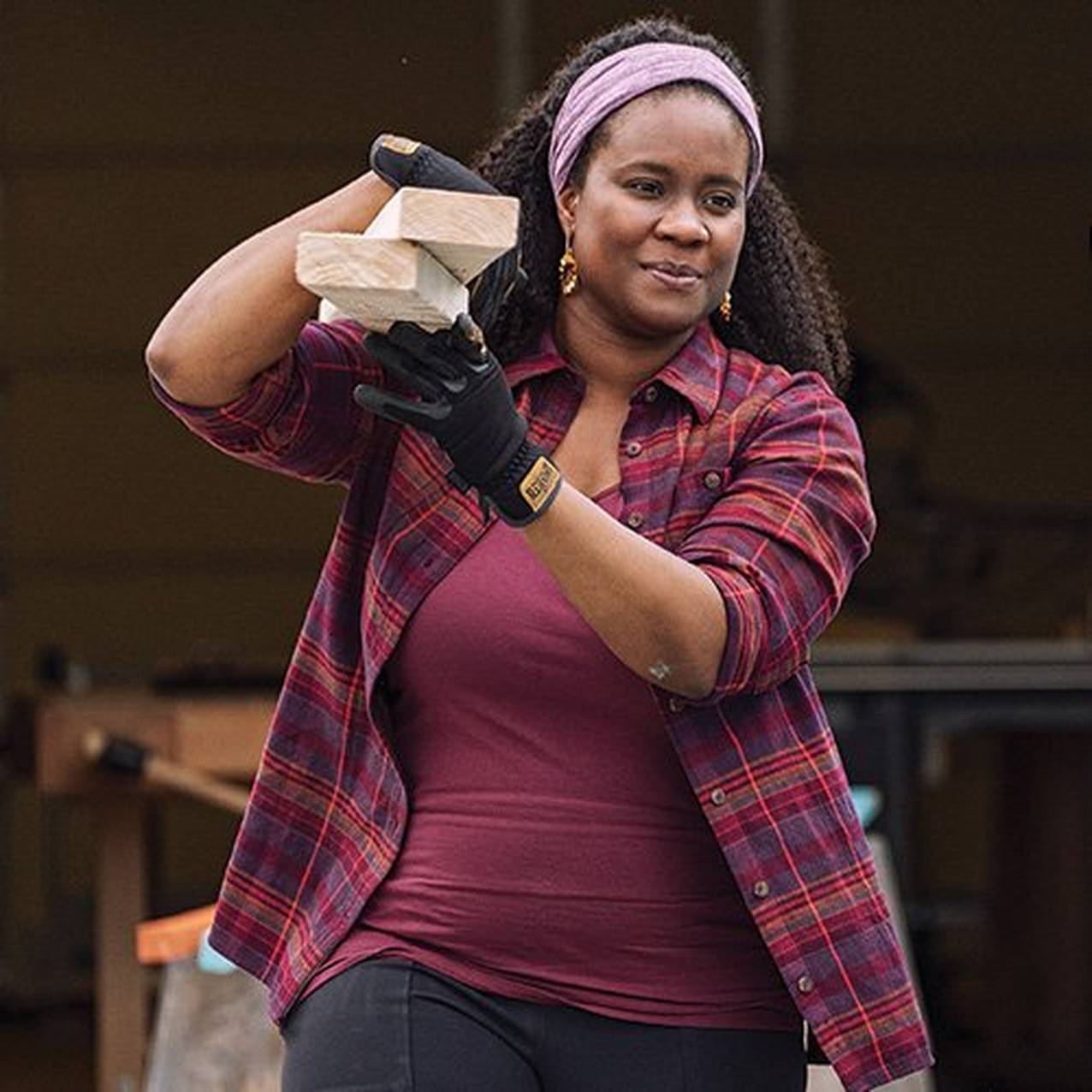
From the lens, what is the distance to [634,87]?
7.65ft

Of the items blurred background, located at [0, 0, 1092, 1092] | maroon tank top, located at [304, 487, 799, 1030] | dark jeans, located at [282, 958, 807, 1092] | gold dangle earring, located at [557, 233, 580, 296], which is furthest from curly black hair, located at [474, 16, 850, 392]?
blurred background, located at [0, 0, 1092, 1092]

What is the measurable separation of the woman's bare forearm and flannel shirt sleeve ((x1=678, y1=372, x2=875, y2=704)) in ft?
1.20

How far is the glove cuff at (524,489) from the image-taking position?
2109 mm

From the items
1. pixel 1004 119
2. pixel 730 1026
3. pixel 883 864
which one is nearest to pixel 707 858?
pixel 730 1026

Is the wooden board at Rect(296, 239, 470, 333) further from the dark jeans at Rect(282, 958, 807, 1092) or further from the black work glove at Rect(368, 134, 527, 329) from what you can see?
the dark jeans at Rect(282, 958, 807, 1092)

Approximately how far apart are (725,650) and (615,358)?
0.32 meters

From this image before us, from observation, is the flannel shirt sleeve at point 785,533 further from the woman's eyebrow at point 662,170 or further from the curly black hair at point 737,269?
the woman's eyebrow at point 662,170

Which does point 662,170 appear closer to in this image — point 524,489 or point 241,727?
point 524,489

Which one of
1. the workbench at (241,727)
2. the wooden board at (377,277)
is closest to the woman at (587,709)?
the wooden board at (377,277)

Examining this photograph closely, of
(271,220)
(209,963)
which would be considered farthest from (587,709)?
(271,220)

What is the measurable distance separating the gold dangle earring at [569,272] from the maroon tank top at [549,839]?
223 millimetres

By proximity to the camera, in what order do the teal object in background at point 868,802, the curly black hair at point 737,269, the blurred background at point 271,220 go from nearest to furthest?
the curly black hair at point 737,269, the teal object in background at point 868,802, the blurred background at point 271,220

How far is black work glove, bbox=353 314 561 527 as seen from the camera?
207cm

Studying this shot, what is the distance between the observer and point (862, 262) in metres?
9.45
